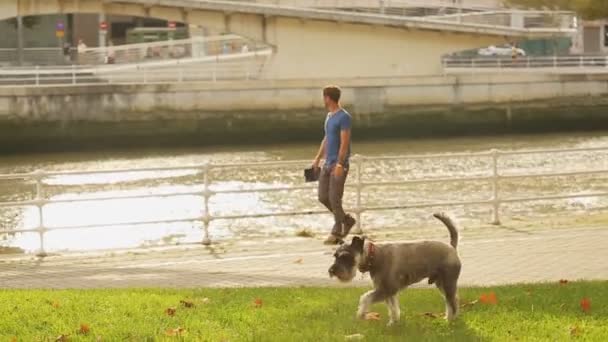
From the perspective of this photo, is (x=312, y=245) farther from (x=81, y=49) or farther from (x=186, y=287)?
(x=81, y=49)

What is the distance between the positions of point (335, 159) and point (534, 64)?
32.9 metres

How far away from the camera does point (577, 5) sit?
151ft

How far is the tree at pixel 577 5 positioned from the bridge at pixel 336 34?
1503 millimetres

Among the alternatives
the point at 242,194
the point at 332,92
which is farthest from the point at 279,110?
the point at 332,92

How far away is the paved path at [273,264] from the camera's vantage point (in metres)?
11.1

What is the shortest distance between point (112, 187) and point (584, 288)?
18574 mm

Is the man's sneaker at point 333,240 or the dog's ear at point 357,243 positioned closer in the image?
the dog's ear at point 357,243

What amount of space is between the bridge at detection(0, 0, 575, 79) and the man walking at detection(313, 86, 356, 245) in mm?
29739

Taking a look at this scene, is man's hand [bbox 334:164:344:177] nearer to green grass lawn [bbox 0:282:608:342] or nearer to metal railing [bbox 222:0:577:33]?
green grass lawn [bbox 0:282:608:342]

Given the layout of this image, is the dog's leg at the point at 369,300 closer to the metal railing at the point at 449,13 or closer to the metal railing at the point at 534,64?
the metal railing at the point at 534,64

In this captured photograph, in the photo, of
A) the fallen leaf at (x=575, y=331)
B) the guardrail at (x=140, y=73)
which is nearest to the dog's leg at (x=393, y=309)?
the fallen leaf at (x=575, y=331)

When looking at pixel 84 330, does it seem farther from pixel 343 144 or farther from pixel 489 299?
pixel 343 144

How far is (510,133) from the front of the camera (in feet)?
132

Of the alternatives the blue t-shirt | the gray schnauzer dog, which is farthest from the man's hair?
the gray schnauzer dog
